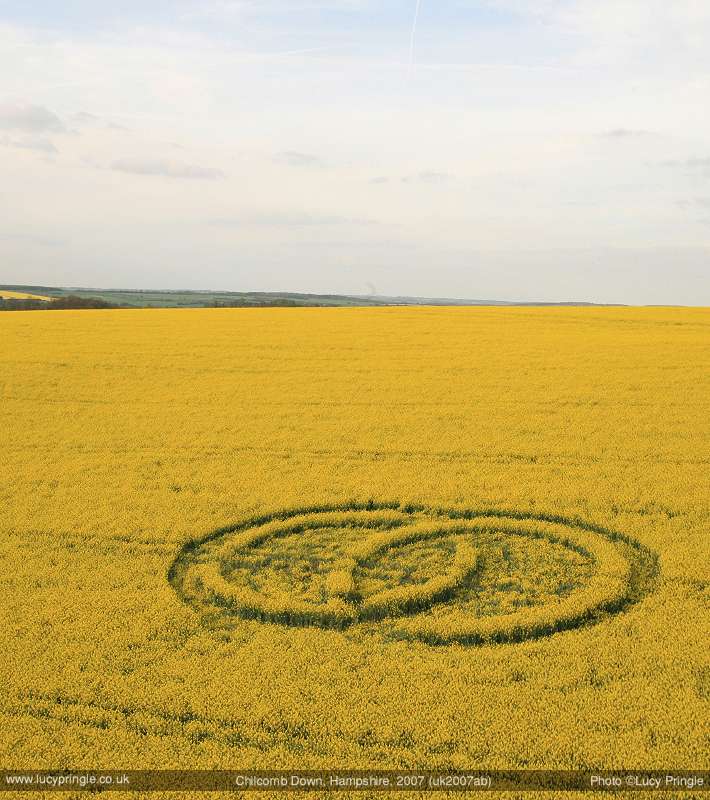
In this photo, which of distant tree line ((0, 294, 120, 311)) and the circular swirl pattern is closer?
the circular swirl pattern

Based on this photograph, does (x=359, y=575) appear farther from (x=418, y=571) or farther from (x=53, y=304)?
(x=53, y=304)

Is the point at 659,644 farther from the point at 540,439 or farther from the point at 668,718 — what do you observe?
the point at 540,439

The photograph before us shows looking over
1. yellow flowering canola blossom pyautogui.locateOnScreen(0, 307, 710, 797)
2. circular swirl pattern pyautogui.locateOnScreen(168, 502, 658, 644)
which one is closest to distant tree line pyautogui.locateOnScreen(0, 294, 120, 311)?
yellow flowering canola blossom pyautogui.locateOnScreen(0, 307, 710, 797)

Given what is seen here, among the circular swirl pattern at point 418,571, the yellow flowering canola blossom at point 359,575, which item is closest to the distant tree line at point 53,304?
the yellow flowering canola blossom at point 359,575

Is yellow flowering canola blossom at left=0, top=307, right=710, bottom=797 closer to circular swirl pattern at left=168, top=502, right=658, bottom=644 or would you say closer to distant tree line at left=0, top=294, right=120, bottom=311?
circular swirl pattern at left=168, top=502, right=658, bottom=644

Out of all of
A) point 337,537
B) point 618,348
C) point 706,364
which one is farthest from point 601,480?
point 618,348
